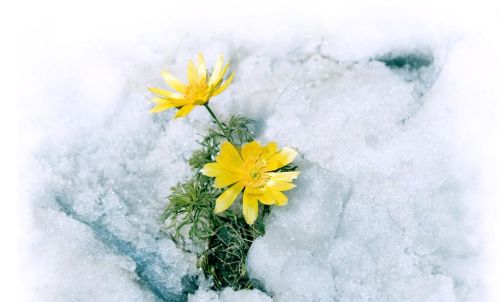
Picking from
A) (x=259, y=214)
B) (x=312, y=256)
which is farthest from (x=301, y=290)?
(x=259, y=214)

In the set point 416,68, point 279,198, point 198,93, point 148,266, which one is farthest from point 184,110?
point 416,68

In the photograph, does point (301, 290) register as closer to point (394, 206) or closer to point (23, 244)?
point (394, 206)

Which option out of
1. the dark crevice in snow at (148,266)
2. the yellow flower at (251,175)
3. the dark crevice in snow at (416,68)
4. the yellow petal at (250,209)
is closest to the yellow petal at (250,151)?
the yellow flower at (251,175)

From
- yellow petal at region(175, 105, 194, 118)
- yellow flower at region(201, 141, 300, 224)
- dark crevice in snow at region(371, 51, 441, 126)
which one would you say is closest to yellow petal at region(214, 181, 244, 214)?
yellow flower at region(201, 141, 300, 224)

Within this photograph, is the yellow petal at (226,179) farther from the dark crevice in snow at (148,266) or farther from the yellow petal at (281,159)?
A: the dark crevice in snow at (148,266)

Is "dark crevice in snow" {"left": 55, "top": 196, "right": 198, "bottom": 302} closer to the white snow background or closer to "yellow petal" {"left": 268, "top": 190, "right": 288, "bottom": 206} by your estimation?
the white snow background

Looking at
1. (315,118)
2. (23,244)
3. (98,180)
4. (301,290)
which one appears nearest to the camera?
(301,290)

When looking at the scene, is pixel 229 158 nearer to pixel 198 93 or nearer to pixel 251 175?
pixel 251 175
